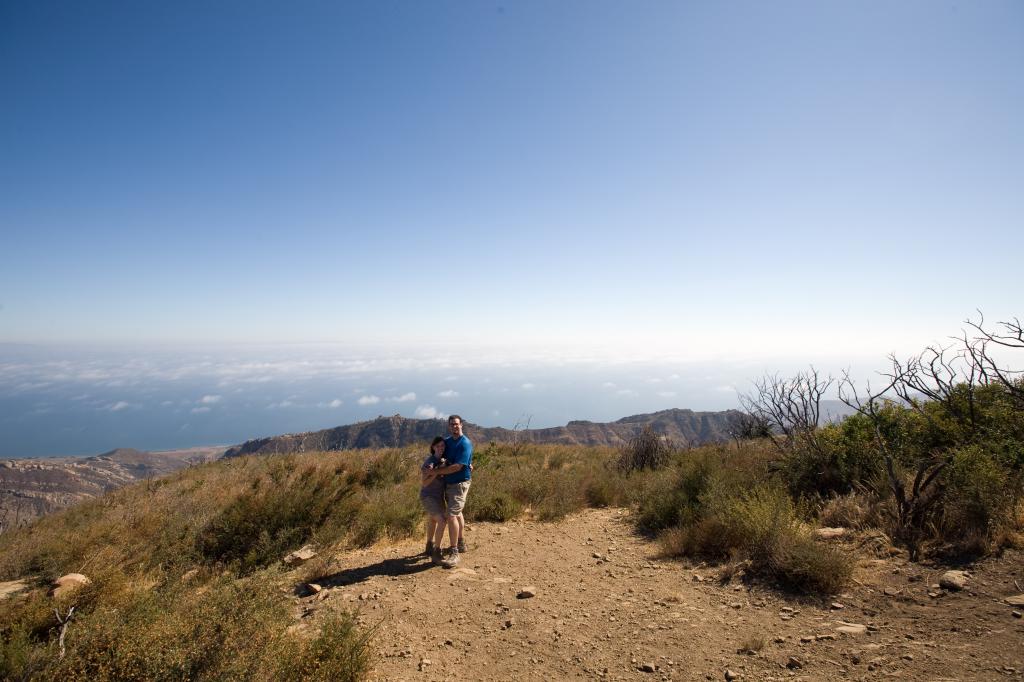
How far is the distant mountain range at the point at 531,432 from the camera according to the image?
3091 centimetres

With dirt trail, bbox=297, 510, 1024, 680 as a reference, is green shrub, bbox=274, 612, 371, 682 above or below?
above

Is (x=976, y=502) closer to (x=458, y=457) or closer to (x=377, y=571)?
(x=458, y=457)

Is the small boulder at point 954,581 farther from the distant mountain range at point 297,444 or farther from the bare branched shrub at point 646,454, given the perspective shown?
the distant mountain range at point 297,444

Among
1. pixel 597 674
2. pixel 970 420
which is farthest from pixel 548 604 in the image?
pixel 970 420

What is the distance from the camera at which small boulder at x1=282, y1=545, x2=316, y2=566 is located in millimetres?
5902

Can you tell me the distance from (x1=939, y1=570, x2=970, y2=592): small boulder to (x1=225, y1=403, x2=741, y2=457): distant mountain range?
23.9 metres

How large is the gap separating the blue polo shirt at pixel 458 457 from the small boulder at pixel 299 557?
7.02 feet

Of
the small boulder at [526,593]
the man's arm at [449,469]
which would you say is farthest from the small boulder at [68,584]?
the small boulder at [526,593]

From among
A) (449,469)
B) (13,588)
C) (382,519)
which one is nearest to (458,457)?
(449,469)

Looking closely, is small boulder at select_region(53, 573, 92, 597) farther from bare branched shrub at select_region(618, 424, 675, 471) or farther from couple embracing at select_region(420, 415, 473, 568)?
bare branched shrub at select_region(618, 424, 675, 471)

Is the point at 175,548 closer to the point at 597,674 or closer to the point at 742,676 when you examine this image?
the point at 597,674

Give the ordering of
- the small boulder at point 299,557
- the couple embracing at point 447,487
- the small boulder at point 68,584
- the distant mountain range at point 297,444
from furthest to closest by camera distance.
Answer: the distant mountain range at point 297,444 < the couple embracing at point 447,487 < the small boulder at point 299,557 < the small boulder at point 68,584

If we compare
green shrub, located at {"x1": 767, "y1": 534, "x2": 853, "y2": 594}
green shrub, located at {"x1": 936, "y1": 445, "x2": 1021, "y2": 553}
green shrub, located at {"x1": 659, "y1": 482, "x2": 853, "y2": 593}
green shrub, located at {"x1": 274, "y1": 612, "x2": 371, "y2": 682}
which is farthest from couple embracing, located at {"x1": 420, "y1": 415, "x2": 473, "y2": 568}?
green shrub, located at {"x1": 936, "y1": 445, "x2": 1021, "y2": 553}

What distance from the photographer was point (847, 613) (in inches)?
168
